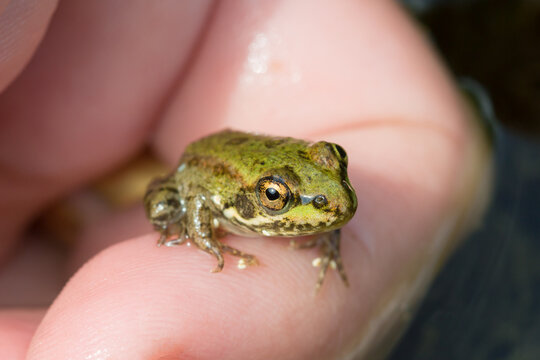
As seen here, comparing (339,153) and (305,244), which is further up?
(339,153)

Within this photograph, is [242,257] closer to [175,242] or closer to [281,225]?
[281,225]

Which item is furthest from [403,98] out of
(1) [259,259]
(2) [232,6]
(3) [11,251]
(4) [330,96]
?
(3) [11,251]

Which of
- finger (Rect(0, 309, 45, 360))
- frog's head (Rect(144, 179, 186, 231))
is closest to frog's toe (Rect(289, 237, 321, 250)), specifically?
frog's head (Rect(144, 179, 186, 231))

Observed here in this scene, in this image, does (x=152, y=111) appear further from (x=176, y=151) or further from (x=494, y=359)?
(x=494, y=359)

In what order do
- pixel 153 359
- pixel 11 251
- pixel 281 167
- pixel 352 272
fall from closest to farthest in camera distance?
pixel 153 359
pixel 281 167
pixel 352 272
pixel 11 251

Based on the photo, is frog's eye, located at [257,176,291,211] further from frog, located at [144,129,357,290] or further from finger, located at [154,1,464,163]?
finger, located at [154,1,464,163]

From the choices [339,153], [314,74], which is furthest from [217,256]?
[314,74]
